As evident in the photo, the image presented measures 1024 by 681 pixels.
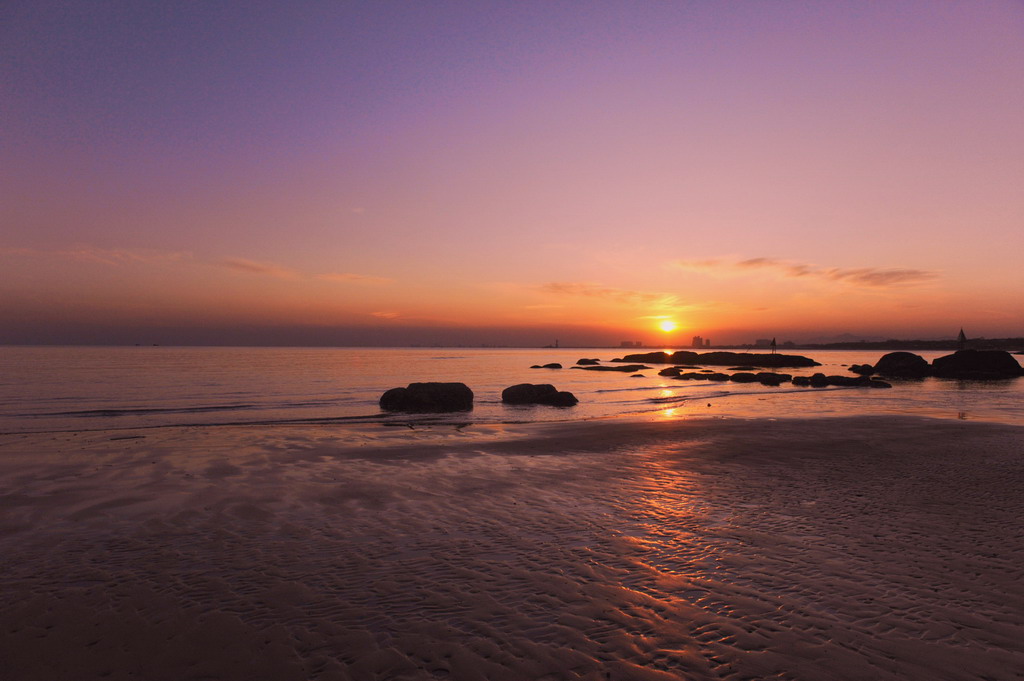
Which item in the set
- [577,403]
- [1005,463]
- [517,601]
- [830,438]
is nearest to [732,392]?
[577,403]

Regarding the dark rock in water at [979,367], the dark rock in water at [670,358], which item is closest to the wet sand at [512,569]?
the dark rock in water at [979,367]

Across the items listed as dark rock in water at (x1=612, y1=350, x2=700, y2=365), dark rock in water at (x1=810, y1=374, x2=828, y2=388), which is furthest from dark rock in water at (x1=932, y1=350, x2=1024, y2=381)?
dark rock in water at (x1=612, y1=350, x2=700, y2=365)

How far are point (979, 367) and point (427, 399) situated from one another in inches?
2390

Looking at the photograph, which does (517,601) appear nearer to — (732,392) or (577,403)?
(577,403)

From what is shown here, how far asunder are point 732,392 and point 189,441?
34.2m

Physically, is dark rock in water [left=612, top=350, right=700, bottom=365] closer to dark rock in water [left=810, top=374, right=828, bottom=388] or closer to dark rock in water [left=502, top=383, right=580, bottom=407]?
dark rock in water [left=810, top=374, right=828, bottom=388]

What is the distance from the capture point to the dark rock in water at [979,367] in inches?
2008

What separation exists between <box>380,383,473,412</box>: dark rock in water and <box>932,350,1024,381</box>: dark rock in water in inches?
2175

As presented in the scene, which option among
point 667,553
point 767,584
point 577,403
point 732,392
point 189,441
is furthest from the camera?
point 732,392

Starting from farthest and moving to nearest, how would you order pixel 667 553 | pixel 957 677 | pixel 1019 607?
1. pixel 667 553
2. pixel 1019 607
3. pixel 957 677

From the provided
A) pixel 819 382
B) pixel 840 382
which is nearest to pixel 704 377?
pixel 819 382

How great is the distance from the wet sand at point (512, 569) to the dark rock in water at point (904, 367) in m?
51.9

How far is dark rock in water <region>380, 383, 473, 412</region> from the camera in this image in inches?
1016

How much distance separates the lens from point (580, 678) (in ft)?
14.1
